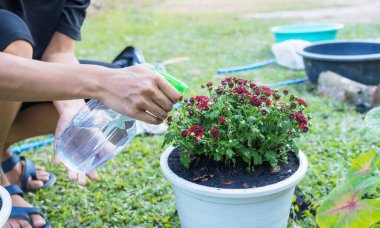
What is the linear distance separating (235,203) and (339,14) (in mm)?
7267

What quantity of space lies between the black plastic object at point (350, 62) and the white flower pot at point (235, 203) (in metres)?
2.02

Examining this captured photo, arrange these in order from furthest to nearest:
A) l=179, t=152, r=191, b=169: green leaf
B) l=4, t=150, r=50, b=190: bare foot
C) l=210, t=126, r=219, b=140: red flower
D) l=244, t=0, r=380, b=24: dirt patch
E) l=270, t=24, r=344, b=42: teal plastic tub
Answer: l=244, t=0, r=380, b=24: dirt patch, l=270, t=24, r=344, b=42: teal plastic tub, l=4, t=150, r=50, b=190: bare foot, l=179, t=152, r=191, b=169: green leaf, l=210, t=126, r=219, b=140: red flower

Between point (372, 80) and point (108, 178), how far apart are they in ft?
6.84

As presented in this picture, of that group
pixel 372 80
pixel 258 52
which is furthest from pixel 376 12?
pixel 372 80

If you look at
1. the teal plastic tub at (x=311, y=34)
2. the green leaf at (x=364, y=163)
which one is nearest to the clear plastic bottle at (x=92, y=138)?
the green leaf at (x=364, y=163)

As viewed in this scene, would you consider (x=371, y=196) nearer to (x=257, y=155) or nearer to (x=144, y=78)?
(x=257, y=155)

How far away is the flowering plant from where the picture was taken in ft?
4.23

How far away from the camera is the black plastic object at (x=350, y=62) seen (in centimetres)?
316

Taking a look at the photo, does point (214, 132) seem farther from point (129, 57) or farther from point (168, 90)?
point (129, 57)

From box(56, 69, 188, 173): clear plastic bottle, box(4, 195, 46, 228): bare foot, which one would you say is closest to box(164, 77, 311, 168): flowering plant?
box(56, 69, 188, 173): clear plastic bottle

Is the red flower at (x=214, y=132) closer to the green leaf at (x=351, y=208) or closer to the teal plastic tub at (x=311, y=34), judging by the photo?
the green leaf at (x=351, y=208)

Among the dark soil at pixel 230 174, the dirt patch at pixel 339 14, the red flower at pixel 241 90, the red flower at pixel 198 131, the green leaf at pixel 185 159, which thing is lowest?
the dirt patch at pixel 339 14

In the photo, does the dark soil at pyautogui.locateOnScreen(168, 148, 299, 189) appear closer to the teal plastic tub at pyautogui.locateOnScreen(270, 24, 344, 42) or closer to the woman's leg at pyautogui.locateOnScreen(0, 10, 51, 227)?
the woman's leg at pyautogui.locateOnScreen(0, 10, 51, 227)

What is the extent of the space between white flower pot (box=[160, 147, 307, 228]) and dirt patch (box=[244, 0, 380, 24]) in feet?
20.3
